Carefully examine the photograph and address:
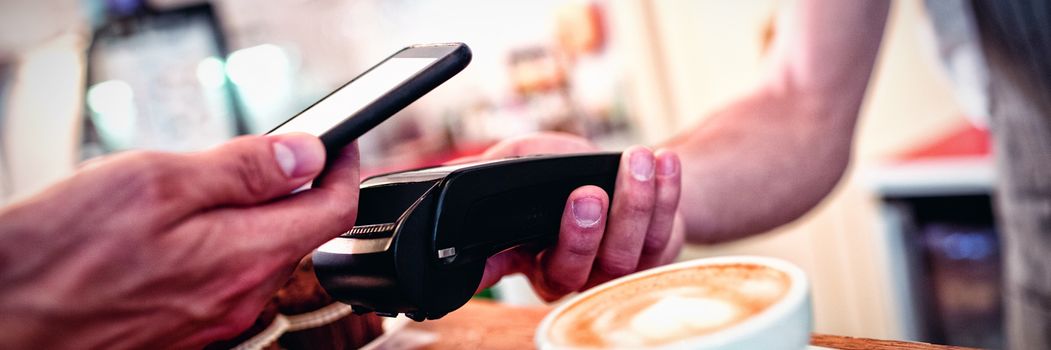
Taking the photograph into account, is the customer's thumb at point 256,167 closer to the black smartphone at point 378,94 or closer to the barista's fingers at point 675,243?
the black smartphone at point 378,94

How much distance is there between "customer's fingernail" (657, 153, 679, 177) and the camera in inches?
26.3

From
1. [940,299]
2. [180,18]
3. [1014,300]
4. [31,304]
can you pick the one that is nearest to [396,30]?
[180,18]

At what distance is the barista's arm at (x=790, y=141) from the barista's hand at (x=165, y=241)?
0.54m

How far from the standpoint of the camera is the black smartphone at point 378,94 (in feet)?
1.49

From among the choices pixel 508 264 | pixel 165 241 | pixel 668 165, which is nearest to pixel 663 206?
pixel 668 165

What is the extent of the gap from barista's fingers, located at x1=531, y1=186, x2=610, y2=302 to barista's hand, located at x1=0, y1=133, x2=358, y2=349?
202 mm

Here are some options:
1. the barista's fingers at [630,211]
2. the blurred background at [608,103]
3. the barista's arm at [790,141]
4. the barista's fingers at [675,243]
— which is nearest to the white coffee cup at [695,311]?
the barista's fingers at [630,211]

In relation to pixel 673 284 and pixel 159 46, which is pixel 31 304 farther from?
pixel 159 46

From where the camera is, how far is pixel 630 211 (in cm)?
65

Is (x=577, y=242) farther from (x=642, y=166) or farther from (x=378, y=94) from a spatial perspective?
(x=378, y=94)

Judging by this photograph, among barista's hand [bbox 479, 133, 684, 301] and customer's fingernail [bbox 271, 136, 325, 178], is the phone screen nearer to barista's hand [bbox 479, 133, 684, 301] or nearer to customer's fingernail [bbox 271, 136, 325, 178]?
customer's fingernail [bbox 271, 136, 325, 178]

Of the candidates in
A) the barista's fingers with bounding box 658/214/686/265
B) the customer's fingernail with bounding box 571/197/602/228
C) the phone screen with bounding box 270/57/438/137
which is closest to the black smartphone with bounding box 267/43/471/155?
the phone screen with bounding box 270/57/438/137

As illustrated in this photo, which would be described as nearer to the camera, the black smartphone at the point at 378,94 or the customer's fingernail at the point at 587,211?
the black smartphone at the point at 378,94

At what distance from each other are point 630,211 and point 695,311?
22cm
